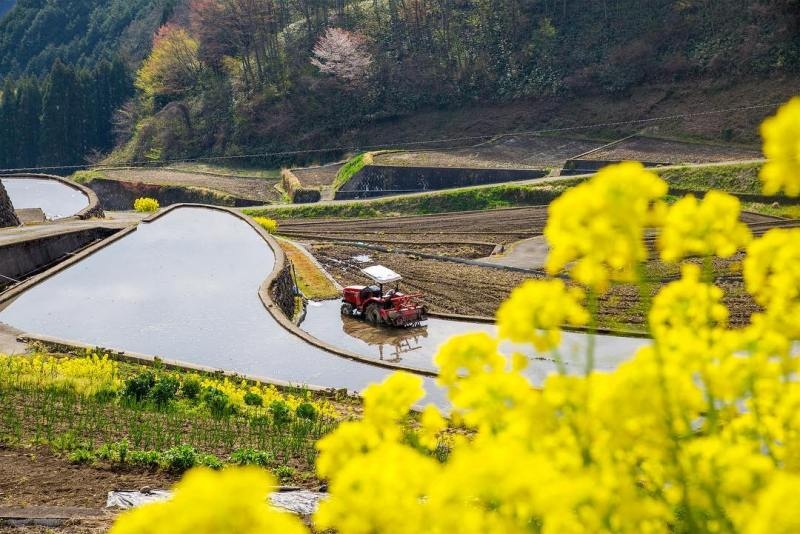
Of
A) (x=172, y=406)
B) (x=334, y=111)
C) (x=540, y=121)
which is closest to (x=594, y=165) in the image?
(x=540, y=121)

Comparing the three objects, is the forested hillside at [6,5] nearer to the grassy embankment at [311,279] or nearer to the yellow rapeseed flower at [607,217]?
the grassy embankment at [311,279]

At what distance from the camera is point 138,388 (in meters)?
11.0

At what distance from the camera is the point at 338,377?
14289 millimetres

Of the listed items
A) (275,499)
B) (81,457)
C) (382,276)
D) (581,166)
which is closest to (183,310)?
(382,276)

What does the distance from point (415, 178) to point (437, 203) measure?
17.3 feet

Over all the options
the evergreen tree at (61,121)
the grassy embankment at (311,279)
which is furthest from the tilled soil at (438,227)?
the evergreen tree at (61,121)

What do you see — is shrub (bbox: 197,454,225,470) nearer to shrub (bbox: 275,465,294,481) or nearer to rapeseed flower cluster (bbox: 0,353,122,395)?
shrub (bbox: 275,465,294,481)

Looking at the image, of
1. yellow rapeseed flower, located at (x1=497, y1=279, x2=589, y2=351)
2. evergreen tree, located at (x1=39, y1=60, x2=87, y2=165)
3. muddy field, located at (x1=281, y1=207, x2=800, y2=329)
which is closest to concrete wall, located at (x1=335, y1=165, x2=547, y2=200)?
muddy field, located at (x1=281, y1=207, x2=800, y2=329)

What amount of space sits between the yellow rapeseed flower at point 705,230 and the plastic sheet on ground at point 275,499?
533 cm

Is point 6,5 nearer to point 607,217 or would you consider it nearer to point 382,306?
point 382,306

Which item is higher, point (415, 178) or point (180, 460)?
point (415, 178)

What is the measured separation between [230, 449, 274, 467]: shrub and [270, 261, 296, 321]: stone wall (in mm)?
9467

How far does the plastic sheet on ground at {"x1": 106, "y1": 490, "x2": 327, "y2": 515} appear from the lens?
7.17 meters

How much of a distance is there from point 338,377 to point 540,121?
3834 cm
